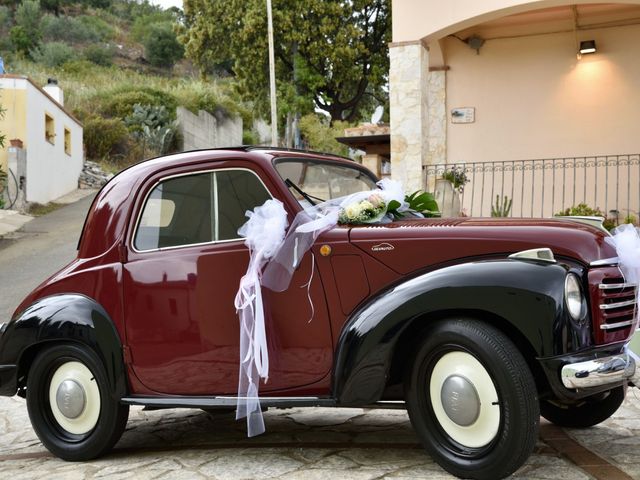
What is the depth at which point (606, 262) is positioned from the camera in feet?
11.2

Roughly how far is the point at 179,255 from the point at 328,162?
42.2 inches

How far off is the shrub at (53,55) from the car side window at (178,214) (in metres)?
44.2

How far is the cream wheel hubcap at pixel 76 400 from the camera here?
4547 mm

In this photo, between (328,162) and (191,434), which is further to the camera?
(191,434)

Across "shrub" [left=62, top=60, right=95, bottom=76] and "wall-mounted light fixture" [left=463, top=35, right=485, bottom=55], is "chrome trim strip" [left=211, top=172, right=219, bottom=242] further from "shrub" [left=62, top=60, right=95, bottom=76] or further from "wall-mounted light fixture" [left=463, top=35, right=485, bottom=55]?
"shrub" [left=62, top=60, right=95, bottom=76]

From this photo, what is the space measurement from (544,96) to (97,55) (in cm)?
4559

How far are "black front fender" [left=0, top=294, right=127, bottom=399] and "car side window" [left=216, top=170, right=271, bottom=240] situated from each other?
89cm

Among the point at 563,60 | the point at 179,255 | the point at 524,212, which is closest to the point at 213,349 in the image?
A: the point at 179,255

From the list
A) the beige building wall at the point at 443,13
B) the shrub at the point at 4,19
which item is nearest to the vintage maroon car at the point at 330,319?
the beige building wall at the point at 443,13

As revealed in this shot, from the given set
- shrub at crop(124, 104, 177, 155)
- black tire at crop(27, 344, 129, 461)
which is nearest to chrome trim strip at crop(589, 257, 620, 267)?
black tire at crop(27, 344, 129, 461)

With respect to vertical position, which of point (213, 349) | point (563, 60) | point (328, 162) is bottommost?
point (213, 349)

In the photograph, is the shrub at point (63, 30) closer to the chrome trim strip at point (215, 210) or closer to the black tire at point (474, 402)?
the chrome trim strip at point (215, 210)

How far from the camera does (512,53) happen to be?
12000mm

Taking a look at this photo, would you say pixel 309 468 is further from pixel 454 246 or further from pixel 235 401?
pixel 454 246
